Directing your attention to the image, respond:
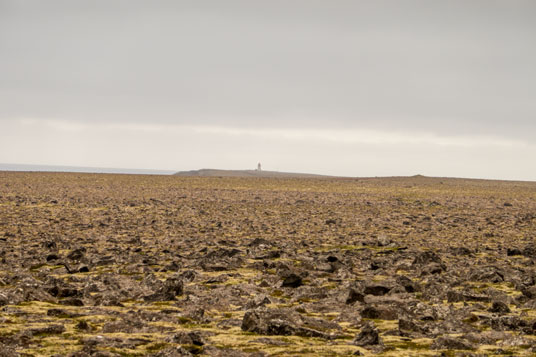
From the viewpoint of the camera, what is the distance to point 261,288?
11.8 m

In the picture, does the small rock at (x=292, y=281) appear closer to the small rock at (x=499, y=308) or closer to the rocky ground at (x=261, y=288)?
the rocky ground at (x=261, y=288)

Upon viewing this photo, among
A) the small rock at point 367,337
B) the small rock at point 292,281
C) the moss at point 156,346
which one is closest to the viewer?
the moss at point 156,346

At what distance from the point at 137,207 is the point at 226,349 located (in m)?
24.8

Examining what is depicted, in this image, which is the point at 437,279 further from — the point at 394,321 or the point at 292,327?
the point at 292,327

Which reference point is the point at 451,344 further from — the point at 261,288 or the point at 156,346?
the point at 261,288

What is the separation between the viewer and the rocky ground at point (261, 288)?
25.2 feet

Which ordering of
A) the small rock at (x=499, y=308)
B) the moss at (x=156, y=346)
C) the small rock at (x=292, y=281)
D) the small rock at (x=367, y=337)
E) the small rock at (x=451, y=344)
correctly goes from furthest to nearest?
the small rock at (x=292, y=281) < the small rock at (x=499, y=308) < the small rock at (x=367, y=337) < the small rock at (x=451, y=344) < the moss at (x=156, y=346)

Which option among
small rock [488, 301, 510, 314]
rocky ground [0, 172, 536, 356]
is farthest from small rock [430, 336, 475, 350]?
small rock [488, 301, 510, 314]

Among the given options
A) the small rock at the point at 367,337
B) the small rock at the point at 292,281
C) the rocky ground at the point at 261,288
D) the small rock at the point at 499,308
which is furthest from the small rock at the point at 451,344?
the small rock at the point at 292,281

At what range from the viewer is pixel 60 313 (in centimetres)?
903

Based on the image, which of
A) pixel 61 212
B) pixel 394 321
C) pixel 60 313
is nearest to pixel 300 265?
pixel 394 321

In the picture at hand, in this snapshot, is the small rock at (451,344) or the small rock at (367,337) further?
the small rock at (367,337)

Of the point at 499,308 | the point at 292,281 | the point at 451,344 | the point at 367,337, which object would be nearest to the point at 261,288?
the point at 292,281

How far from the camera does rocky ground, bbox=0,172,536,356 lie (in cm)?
769
